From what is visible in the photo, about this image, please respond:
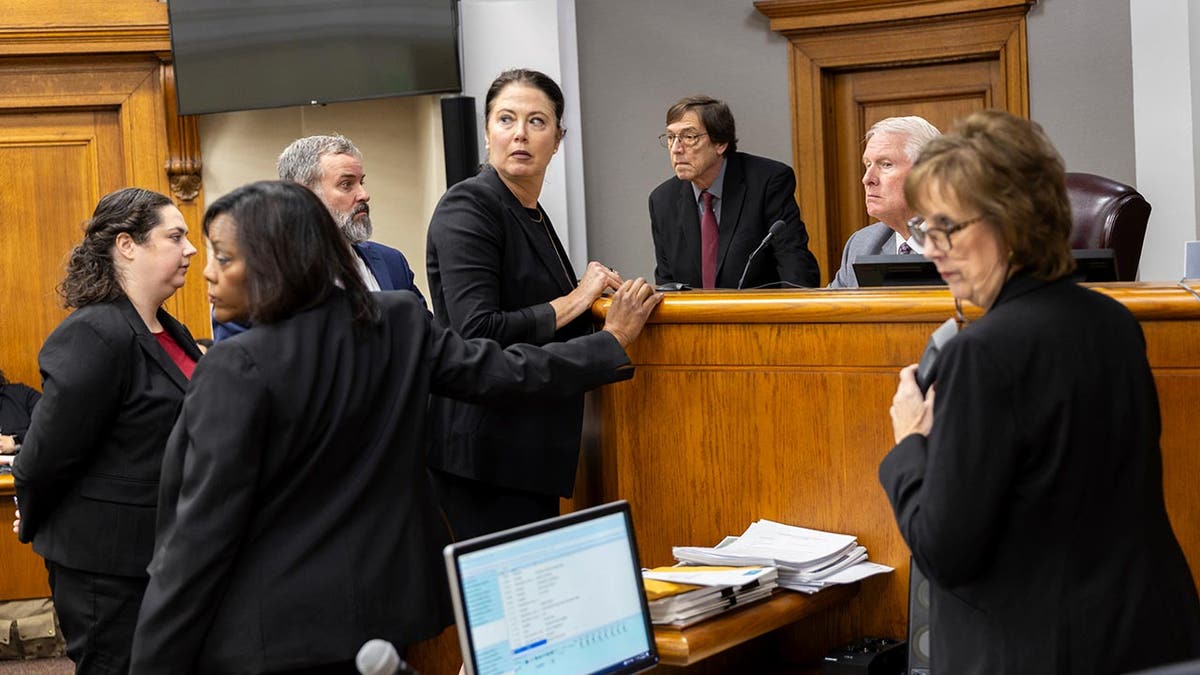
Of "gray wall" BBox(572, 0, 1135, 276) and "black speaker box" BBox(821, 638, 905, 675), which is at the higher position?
"gray wall" BBox(572, 0, 1135, 276)

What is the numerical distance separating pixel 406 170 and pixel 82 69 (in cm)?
132

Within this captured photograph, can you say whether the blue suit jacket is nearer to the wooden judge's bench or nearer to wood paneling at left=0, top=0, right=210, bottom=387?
the wooden judge's bench

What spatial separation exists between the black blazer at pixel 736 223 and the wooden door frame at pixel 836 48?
3.87 feet

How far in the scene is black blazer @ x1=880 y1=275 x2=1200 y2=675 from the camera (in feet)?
5.03

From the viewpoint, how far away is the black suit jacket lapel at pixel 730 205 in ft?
15.1

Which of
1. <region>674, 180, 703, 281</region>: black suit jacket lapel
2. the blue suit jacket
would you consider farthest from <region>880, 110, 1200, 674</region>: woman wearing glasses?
<region>674, 180, 703, 281</region>: black suit jacket lapel

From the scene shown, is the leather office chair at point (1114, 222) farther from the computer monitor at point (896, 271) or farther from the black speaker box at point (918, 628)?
the black speaker box at point (918, 628)

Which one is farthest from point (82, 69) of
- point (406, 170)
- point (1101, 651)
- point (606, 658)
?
point (1101, 651)

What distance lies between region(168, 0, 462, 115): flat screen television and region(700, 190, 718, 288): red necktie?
3.81 feet

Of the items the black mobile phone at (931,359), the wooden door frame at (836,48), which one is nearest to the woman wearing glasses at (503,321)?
the black mobile phone at (931,359)

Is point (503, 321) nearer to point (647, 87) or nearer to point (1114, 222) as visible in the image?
point (1114, 222)

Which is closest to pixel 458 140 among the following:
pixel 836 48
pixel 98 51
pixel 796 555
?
pixel 98 51

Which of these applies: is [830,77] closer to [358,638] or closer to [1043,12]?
[1043,12]

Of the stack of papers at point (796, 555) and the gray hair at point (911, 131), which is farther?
the gray hair at point (911, 131)
